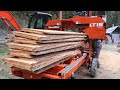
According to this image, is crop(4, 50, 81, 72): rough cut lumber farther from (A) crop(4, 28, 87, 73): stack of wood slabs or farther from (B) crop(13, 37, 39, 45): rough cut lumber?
(B) crop(13, 37, 39, 45): rough cut lumber

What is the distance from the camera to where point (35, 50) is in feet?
14.1

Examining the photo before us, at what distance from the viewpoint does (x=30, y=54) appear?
14.3 feet

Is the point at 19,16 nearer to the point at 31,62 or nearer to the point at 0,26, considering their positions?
the point at 0,26

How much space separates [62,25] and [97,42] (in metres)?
1.31

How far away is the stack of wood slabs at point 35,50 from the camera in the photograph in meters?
4.33

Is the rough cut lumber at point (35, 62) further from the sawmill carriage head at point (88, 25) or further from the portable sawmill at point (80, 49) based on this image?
the sawmill carriage head at point (88, 25)

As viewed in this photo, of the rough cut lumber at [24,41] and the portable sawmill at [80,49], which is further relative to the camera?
the portable sawmill at [80,49]

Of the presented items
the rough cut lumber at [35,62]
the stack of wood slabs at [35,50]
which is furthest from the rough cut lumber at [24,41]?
the rough cut lumber at [35,62]

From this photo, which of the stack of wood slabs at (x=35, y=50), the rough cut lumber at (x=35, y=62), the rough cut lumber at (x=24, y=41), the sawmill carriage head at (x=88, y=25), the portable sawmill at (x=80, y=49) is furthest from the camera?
the sawmill carriage head at (x=88, y=25)

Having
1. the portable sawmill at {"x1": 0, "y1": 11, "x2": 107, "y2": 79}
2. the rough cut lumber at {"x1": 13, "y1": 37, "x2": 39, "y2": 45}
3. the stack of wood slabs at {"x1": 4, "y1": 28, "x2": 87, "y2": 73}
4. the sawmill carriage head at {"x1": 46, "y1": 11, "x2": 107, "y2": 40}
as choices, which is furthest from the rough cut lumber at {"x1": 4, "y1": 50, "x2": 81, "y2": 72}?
the sawmill carriage head at {"x1": 46, "y1": 11, "x2": 107, "y2": 40}

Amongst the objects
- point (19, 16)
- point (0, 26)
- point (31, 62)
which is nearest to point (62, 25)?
point (31, 62)

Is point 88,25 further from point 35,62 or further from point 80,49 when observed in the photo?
point 35,62

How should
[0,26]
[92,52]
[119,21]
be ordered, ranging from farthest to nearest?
[119,21], [0,26], [92,52]
